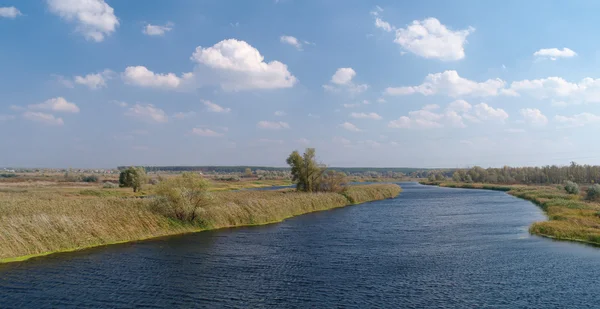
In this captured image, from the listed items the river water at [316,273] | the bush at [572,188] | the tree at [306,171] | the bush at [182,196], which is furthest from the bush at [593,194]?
the bush at [182,196]

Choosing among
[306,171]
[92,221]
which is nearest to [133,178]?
[306,171]

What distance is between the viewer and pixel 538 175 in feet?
476

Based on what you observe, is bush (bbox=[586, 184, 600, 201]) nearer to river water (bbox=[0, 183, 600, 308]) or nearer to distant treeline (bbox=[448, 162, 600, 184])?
river water (bbox=[0, 183, 600, 308])

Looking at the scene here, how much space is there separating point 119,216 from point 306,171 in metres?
46.4

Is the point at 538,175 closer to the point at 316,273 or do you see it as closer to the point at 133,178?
the point at 133,178

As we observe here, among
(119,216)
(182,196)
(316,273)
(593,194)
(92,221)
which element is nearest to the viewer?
(316,273)

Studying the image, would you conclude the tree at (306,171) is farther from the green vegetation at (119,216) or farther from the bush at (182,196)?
the bush at (182,196)

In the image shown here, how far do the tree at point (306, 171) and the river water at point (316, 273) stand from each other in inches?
1568

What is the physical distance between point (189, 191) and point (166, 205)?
2661mm

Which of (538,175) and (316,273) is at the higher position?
(538,175)

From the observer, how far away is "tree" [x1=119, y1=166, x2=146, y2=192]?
288ft

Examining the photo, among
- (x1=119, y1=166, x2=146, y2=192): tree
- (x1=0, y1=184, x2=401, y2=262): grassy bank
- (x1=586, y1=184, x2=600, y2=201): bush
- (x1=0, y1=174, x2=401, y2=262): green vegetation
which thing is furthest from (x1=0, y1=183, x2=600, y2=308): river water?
(x1=119, y1=166, x2=146, y2=192): tree

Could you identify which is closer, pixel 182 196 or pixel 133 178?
pixel 182 196

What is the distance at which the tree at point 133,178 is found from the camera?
87875 millimetres
